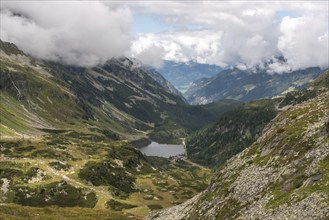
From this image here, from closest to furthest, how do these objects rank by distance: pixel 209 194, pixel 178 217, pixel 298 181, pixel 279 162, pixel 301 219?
pixel 301 219, pixel 298 181, pixel 279 162, pixel 209 194, pixel 178 217

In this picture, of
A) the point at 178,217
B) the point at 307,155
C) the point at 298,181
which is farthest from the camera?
the point at 178,217

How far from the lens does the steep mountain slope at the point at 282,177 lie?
64875mm

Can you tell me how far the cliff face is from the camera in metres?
64.8

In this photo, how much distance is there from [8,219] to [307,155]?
250ft

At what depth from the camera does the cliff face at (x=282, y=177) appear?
64.8 m

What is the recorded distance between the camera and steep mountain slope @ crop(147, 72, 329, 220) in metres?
64.9

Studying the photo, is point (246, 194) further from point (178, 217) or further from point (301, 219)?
point (178, 217)

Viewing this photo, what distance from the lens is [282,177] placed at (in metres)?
77.0

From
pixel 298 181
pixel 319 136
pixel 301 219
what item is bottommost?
pixel 301 219

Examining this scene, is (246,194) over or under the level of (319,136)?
under

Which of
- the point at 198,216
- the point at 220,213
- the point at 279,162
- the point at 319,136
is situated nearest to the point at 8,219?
the point at 198,216

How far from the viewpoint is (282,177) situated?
7700cm

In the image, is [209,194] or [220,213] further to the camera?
[209,194]

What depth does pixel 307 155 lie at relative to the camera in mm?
77062
